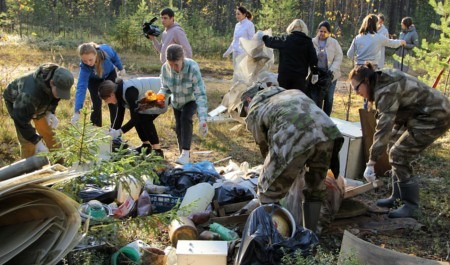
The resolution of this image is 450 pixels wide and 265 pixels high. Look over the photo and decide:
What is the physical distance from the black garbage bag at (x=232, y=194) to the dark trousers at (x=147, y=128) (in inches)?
66.6

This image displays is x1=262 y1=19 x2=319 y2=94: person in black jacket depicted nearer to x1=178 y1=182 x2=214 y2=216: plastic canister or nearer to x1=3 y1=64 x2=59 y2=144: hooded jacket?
x1=178 y1=182 x2=214 y2=216: plastic canister

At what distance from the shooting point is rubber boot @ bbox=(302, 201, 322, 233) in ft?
14.3

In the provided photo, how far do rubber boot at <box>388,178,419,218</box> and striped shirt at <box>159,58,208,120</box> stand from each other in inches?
97.2

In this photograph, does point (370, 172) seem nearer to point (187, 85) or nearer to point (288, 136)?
point (288, 136)

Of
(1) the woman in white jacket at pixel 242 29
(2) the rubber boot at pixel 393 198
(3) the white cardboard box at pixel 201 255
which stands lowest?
(2) the rubber boot at pixel 393 198

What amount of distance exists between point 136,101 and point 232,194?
1.88 m

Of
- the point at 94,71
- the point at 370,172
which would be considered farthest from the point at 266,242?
the point at 94,71

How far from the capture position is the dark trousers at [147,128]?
6.31 meters

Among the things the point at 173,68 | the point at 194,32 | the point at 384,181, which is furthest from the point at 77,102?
the point at 194,32

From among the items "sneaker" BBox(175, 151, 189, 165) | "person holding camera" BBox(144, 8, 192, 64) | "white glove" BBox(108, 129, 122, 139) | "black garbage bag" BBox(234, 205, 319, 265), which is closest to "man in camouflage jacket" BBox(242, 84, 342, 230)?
"black garbage bag" BBox(234, 205, 319, 265)

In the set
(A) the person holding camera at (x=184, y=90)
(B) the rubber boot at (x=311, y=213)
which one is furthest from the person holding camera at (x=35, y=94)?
(B) the rubber boot at (x=311, y=213)

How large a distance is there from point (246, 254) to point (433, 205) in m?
2.98

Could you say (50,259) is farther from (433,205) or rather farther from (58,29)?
(58,29)

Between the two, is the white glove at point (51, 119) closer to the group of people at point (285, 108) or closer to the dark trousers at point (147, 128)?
Result: the group of people at point (285, 108)
